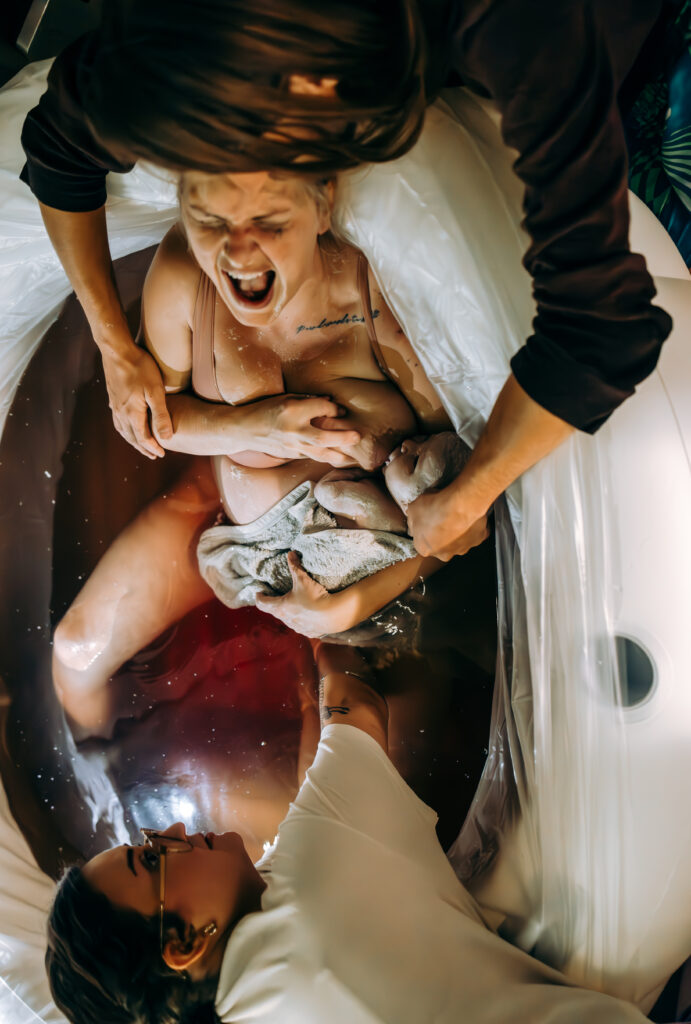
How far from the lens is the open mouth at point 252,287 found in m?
0.62

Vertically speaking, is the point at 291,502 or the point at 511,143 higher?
the point at 511,143

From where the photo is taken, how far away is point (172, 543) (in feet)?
3.05

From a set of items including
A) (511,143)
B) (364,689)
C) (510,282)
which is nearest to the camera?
(511,143)

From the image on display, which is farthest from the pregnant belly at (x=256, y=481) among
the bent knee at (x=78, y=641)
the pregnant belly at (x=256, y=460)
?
the bent knee at (x=78, y=641)

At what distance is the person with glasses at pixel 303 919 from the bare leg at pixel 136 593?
19cm

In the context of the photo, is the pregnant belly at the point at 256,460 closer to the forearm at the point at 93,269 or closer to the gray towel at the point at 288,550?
the gray towel at the point at 288,550

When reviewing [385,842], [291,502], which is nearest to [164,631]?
[291,502]

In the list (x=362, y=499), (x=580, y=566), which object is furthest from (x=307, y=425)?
(x=580, y=566)

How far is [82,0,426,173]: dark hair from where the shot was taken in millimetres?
475

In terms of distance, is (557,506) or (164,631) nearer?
(557,506)

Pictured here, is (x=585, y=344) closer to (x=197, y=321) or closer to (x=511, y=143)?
(x=511, y=143)

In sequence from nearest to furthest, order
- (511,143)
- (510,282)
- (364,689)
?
1. (511,143)
2. (510,282)
3. (364,689)

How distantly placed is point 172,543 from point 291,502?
0.19m

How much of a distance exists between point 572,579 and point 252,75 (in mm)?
515
